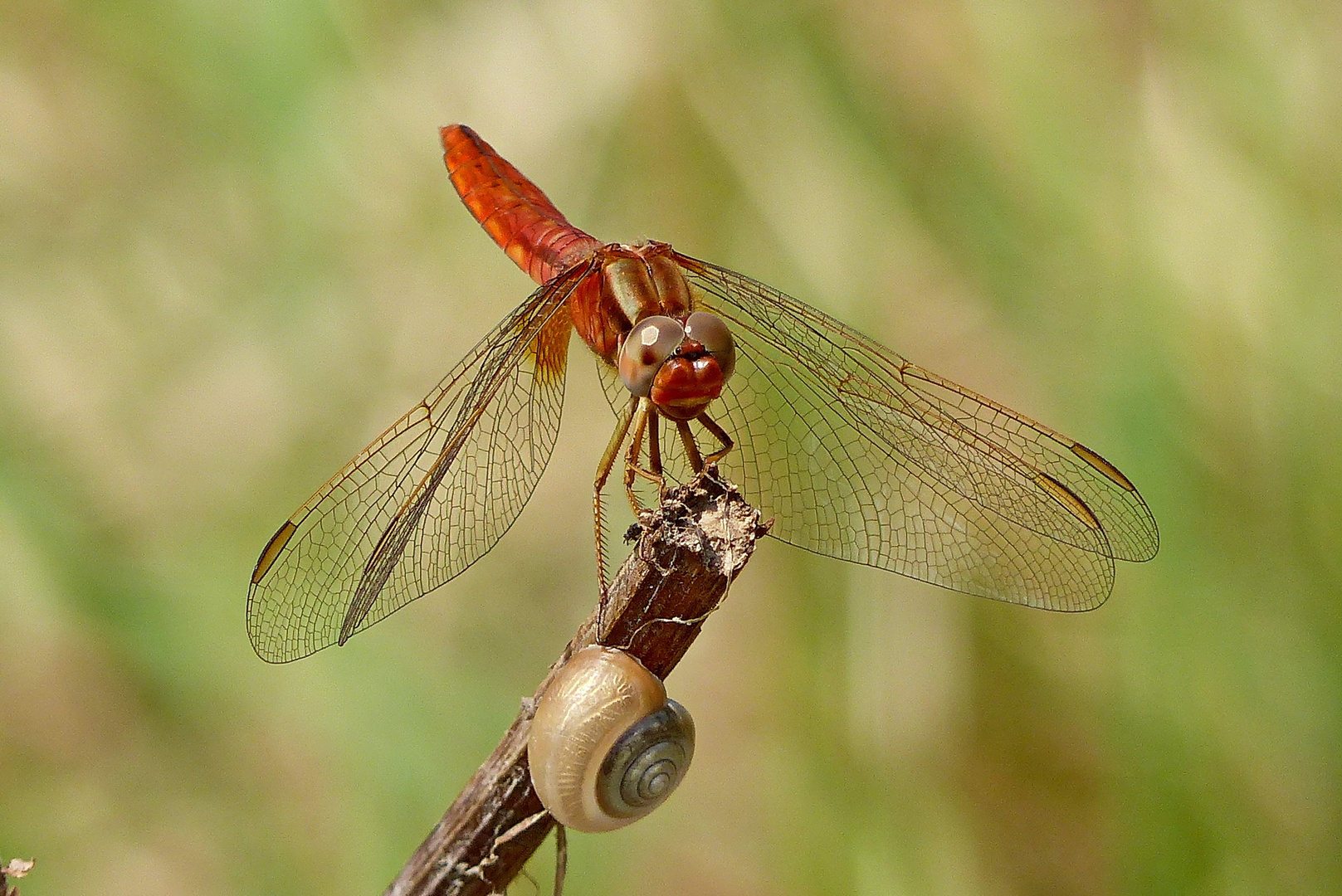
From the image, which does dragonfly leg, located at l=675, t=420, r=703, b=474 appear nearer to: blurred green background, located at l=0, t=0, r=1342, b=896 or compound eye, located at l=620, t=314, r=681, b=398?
compound eye, located at l=620, t=314, r=681, b=398

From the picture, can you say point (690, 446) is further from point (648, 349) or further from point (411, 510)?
point (411, 510)

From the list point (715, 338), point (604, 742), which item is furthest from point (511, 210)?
point (604, 742)

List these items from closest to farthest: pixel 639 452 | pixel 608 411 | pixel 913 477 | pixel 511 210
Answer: pixel 639 452 < pixel 913 477 < pixel 511 210 < pixel 608 411

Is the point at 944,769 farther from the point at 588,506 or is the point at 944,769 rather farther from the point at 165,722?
the point at 165,722

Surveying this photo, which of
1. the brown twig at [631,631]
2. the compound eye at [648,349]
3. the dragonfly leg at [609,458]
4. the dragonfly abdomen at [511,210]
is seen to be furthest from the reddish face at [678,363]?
the dragonfly abdomen at [511,210]

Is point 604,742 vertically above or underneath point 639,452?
underneath

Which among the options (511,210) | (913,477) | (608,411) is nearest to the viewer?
(913,477)

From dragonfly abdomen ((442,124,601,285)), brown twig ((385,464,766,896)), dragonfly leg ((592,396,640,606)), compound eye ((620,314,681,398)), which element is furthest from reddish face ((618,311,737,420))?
dragonfly abdomen ((442,124,601,285))

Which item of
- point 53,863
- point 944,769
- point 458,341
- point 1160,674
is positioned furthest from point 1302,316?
point 53,863
